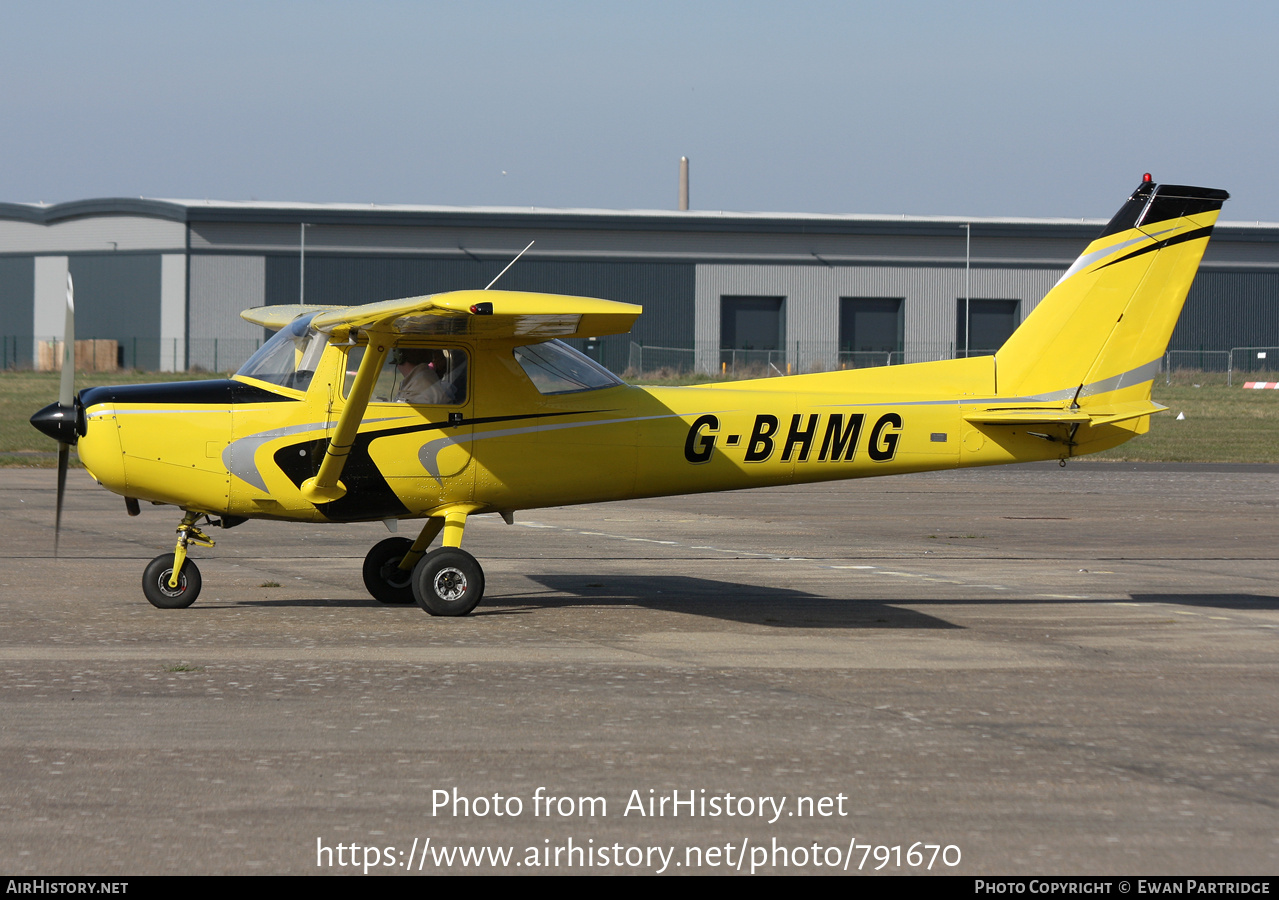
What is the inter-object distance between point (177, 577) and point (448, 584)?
2081 millimetres

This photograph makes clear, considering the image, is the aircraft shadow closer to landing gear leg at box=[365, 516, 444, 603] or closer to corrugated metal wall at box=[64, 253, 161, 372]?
landing gear leg at box=[365, 516, 444, 603]

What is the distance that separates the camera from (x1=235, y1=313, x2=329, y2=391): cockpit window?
1009 centimetres

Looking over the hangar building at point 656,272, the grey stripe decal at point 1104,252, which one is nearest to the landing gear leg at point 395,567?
the grey stripe decal at point 1104,252

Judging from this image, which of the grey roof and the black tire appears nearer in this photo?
the black tire

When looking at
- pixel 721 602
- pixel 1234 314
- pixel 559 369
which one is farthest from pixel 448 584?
pixel 1234 314

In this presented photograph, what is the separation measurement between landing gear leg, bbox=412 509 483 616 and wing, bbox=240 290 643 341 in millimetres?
1498

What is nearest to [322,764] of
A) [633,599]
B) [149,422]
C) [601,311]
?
[601,311]

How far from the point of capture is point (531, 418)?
10.3 metres

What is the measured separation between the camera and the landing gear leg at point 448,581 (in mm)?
9938

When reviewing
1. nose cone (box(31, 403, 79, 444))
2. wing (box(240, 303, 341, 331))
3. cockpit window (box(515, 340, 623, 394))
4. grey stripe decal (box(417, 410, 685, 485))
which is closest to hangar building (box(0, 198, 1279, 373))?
wing (box(240, 303, 341, 331))

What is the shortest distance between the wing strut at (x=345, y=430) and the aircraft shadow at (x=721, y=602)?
148cm

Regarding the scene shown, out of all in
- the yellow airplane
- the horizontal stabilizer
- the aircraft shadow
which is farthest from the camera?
the horizontal stabilizer

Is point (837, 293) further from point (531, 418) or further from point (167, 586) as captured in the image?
point (167, 586)

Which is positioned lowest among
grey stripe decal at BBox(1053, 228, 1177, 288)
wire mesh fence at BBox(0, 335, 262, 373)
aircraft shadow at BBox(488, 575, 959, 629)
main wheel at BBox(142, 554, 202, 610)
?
aircraft shadow at BBox(488, 575, 959, 629)
